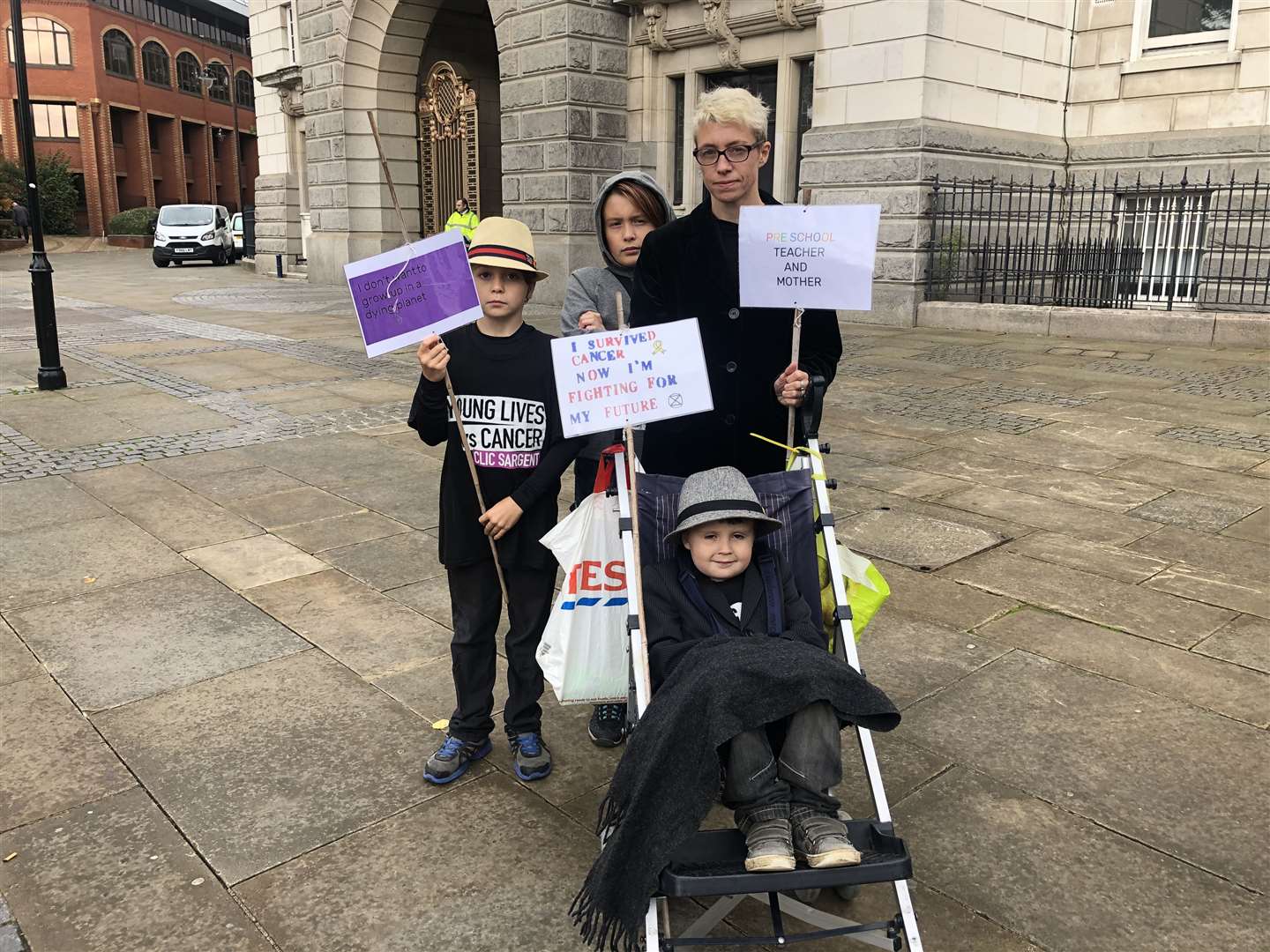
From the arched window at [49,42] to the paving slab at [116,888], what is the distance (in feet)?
196

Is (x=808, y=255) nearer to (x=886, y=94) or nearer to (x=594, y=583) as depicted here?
(x=594, y=583)

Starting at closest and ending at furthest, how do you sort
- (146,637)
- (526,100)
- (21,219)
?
(146,637)
(526,100)
(21,219)

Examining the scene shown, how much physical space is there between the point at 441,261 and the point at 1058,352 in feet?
35.6

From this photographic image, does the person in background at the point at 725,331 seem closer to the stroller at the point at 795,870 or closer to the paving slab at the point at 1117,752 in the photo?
the stroller at the point at 795,870

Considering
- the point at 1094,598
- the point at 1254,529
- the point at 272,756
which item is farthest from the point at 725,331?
the point at 1254,529

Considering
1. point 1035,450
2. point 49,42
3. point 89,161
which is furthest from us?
point 89,161

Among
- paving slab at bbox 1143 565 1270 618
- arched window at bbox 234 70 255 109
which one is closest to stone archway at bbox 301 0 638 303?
paving slab at bbox 1143 565 1270 618

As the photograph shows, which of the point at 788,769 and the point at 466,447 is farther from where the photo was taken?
the point at 466,447

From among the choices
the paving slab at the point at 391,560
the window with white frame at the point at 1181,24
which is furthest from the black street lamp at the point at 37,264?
the window with white frame at the point at 1181,24

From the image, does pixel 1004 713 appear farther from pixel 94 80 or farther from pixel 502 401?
pixel 94 80

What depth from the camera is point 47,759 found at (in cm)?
346

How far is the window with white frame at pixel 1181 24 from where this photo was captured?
50.8 ft

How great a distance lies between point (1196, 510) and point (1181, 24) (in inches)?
509

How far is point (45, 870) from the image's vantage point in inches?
113
